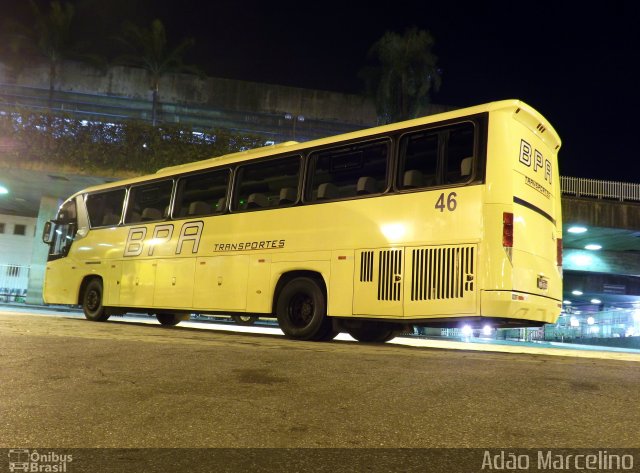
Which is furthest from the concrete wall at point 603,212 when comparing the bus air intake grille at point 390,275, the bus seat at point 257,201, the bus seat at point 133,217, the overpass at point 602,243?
the bus seat at point 133,217

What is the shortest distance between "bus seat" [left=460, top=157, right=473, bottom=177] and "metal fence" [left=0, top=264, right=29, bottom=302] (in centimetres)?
2387

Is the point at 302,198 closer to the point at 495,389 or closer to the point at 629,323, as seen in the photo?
the point at 495,389

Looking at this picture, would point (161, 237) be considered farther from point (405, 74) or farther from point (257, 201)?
point (405, 74)

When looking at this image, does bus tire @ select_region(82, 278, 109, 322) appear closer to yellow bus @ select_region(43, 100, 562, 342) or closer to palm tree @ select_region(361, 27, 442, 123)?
yellow bus @ select_region(43, 100, 562, 342)

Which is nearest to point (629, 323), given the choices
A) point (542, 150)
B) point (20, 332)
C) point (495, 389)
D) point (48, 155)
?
A: point (542, 150)

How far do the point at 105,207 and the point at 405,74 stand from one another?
76.6ft

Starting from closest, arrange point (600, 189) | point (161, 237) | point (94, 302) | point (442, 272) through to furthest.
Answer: point (442, 272)
point (161, 237)
point (94, 302)
point (600, 189)

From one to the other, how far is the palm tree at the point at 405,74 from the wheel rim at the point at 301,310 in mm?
24910

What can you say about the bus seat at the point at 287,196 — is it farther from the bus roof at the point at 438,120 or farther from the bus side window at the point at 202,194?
the bus side window at the point at 202,194

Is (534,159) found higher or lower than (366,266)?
higher

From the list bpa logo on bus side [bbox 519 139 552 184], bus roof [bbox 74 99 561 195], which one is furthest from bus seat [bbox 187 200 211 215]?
bpa logo on bus side [bbox 519 139 552 184]

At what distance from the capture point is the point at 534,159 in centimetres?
822

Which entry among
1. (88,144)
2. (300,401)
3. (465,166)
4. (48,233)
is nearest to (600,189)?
(465,166)

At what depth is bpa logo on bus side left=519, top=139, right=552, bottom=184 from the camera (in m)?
7.87
